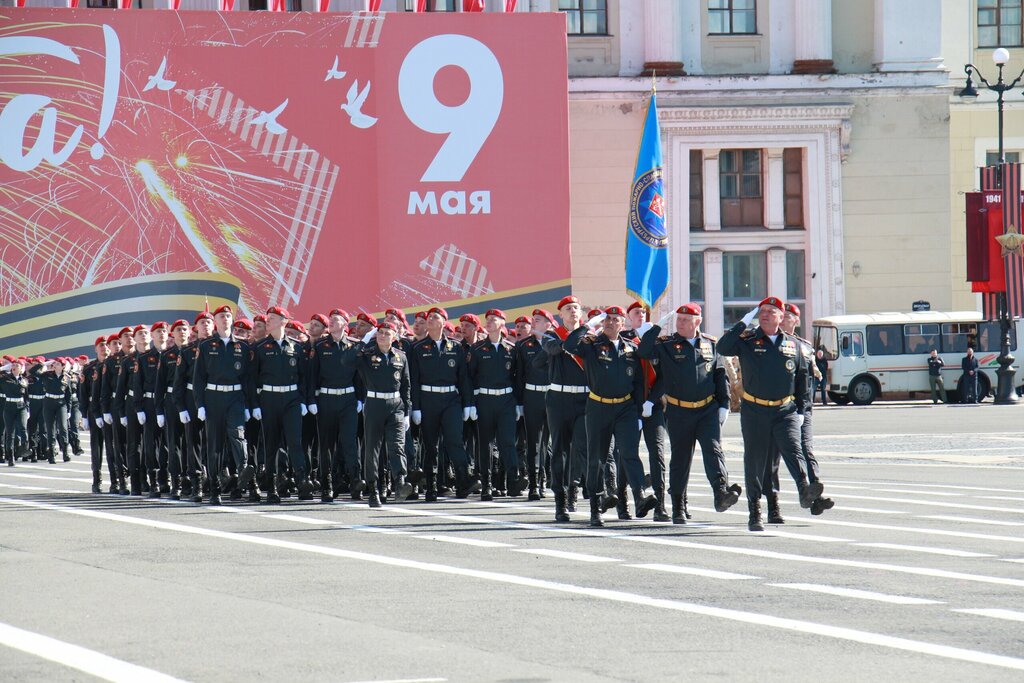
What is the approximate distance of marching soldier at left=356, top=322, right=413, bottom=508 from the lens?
17.6m

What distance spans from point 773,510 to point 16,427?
20.5 metres

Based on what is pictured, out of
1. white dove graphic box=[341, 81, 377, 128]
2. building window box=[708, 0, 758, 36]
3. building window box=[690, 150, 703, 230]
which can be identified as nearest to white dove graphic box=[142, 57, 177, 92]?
white dove graphic box=[341, 81, 377, 128]

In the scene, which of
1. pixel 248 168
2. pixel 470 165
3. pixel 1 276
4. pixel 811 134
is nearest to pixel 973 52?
pixel 811 134

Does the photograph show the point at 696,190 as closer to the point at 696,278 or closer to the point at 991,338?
the point at 696,278

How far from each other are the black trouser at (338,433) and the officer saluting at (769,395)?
16.6ft

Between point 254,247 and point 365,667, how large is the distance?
31995 millimetres

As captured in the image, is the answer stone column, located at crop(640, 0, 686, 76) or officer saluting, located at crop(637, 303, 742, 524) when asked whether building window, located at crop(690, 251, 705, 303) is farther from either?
officer saluting, located at crop(637, 303, 742, 524)

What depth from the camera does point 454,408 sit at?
18469 mm

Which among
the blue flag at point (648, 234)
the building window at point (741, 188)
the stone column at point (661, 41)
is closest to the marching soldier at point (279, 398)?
the blue flag at point (648, 234)

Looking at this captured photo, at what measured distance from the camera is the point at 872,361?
47.2m

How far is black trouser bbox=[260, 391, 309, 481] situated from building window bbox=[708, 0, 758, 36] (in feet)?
113

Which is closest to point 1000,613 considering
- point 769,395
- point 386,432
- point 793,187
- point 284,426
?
point 769,395

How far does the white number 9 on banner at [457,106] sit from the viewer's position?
40.2m

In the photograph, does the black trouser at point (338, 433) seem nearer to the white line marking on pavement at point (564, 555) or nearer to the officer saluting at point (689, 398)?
the officer saluting at point (689, 398)
